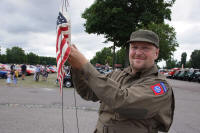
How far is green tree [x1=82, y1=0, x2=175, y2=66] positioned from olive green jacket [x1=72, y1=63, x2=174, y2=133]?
22.0m

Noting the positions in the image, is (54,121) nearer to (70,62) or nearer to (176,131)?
(176,131)

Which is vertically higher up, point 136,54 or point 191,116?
point 136,54

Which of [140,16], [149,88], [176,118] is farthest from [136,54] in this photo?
[140,16]

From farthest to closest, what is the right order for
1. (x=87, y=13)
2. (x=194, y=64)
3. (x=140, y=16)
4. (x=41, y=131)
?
(x=194, y=64)
(x=87, y=13)
(x=140, y=16)
(x=41, y=131)

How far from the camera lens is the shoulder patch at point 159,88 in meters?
1.21

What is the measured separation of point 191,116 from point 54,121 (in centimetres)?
507

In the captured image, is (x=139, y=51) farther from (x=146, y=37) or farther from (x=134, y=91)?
(x=134, y=91)

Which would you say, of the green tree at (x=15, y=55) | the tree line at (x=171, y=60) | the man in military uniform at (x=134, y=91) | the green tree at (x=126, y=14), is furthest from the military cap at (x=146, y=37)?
the green tree at (x=15, y=55)

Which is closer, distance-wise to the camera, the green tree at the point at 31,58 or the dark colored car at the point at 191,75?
the dark colored car at the point at 191,75

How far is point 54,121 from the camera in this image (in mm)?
5555

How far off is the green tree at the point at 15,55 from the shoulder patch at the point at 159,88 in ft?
364

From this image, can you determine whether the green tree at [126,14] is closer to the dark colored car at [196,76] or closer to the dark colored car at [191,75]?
the dark colored car at [196,76]

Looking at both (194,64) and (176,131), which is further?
(194,64)

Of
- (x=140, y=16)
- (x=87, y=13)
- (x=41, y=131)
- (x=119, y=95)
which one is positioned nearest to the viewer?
(x=119, y=95)
